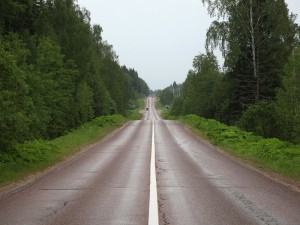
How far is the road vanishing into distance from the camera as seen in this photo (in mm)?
6824

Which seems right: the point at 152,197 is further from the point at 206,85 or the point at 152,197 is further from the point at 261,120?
the point at 206,85

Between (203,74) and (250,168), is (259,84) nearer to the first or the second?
(250,168)


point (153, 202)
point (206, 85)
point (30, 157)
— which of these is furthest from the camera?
point (206, 85)

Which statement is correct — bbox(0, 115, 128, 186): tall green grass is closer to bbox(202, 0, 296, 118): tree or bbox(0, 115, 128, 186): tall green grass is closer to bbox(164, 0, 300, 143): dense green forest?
bbox(164, 0, 300, 143): dense green forest

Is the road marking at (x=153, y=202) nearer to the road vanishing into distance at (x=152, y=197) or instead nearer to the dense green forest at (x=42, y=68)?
the road vanishing into distance at (x=152, y=197)

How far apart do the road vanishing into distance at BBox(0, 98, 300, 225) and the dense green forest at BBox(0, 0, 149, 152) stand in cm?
295

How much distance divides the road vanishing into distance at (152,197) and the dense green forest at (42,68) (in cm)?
295

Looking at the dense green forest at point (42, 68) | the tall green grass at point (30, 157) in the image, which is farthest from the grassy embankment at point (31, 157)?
the dense green forest at point (42, 68)

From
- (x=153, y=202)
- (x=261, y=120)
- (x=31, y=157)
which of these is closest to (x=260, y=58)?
(x=261, y=120)

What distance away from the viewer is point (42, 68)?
28500mm

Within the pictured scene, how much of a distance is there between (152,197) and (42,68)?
72.0 feet

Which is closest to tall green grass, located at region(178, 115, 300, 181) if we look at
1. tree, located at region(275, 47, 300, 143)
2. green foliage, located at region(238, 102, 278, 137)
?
green foliage, located at region(238, 102, 278, 137)

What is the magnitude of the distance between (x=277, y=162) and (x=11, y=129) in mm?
9477

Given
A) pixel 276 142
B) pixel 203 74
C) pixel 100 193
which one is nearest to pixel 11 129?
pixel 100 193
